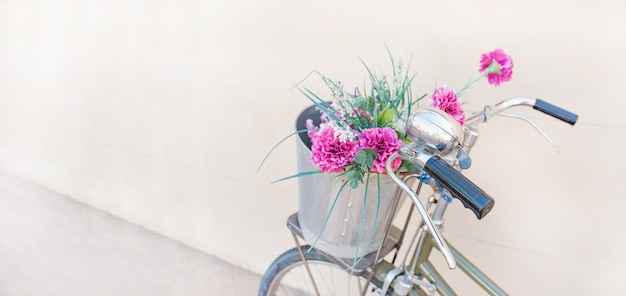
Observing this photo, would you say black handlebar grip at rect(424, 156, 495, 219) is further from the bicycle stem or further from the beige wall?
the beige wall

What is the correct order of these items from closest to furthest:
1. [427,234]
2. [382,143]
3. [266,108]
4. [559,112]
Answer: [382,143] < [559,112] < [427,234] < [266,108]

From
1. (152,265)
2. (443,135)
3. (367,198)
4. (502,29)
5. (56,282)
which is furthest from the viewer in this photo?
(152,265)

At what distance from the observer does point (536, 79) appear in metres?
1.02

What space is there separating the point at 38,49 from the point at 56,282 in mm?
1030

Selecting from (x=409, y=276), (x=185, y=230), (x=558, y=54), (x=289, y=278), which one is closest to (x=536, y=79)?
(x=558, y=54)

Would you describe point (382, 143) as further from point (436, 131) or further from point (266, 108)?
point (266, 108)

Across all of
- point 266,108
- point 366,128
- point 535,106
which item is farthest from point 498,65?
point 266,108

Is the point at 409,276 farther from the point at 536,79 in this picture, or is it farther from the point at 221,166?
the point at 221,166

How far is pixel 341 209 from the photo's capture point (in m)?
0.77

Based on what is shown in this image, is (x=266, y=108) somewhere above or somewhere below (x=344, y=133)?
below

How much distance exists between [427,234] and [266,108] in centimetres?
75

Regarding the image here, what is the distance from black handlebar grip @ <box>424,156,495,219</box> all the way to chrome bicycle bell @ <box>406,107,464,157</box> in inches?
1.7

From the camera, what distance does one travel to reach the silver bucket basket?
0.75 m

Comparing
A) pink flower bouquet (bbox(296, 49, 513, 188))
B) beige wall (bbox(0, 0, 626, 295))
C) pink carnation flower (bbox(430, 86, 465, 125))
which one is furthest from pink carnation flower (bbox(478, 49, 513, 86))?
beige wall (bbox(0, 0, 626, 295))
